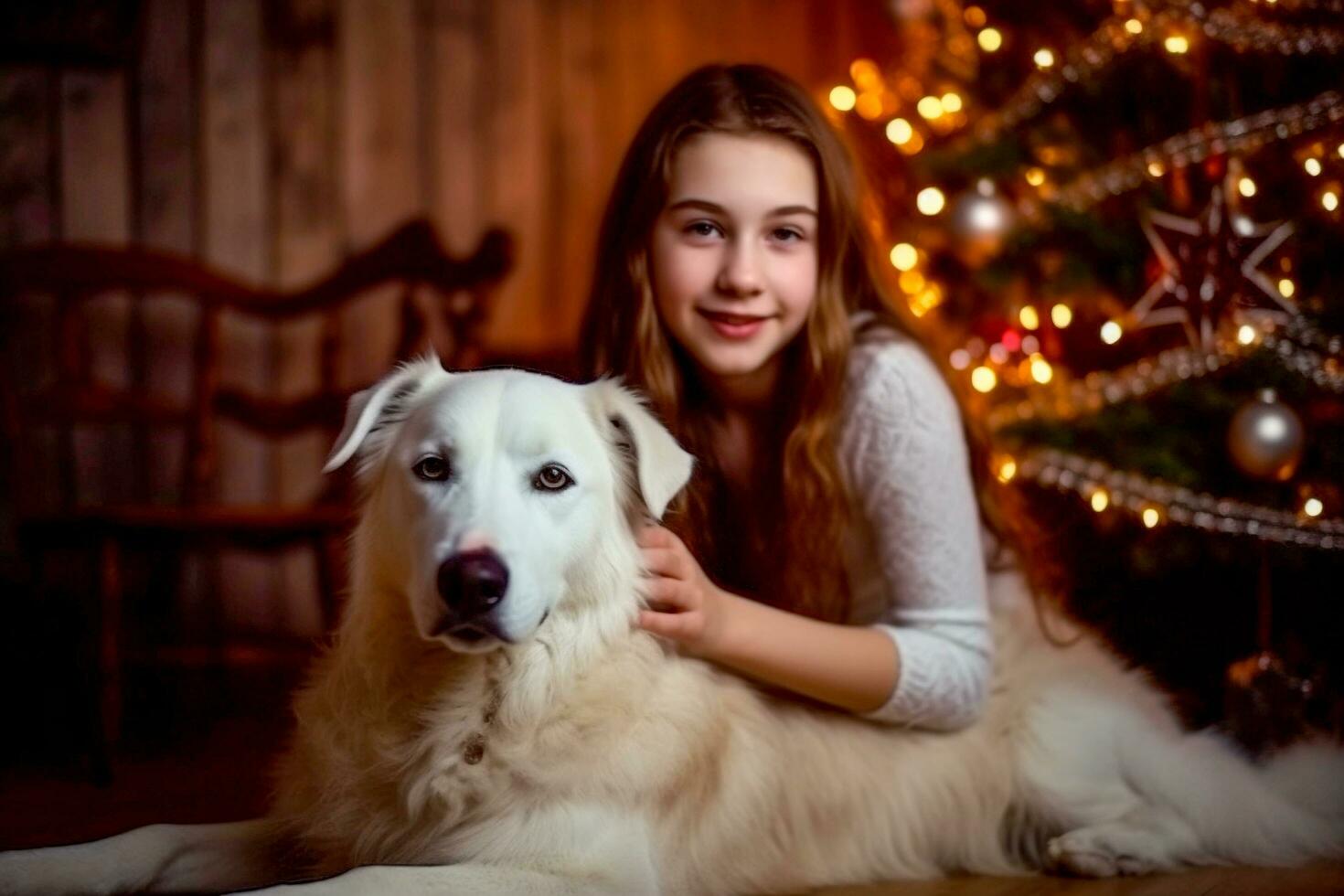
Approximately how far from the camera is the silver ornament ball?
266 centimetres

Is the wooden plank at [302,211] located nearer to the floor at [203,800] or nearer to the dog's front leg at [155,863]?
the floor at [203,800]

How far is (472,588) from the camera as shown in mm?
1559

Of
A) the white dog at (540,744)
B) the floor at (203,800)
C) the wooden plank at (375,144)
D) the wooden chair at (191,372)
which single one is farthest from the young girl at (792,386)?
the wooden plank at (375,144)

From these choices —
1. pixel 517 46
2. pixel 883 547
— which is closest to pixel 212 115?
pixel 517 46

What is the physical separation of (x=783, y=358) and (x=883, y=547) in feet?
1.45

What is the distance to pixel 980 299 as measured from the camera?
11.0 feet

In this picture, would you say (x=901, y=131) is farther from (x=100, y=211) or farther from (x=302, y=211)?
(x=100, y=211)

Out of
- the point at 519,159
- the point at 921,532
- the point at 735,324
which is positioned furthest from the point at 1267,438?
the point at 519,159

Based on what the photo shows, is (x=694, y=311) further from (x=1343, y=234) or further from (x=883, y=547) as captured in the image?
(x=1343, y=234)

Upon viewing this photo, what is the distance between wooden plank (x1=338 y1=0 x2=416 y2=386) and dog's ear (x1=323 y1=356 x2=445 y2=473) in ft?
8.72

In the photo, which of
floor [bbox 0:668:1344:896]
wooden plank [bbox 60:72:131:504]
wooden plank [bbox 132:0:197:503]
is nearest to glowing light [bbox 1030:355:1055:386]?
floor [bbox 0:668:1344:896]

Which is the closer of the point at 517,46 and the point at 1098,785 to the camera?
the point at 1098,785

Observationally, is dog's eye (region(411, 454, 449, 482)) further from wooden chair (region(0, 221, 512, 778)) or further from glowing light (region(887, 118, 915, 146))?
glowing light (region(887, 118, 915, 146))

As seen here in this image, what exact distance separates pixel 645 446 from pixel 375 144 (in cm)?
307
